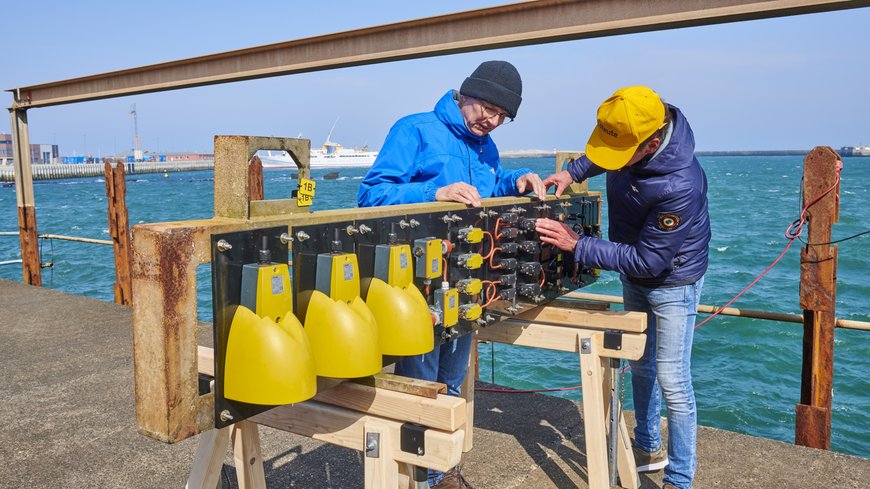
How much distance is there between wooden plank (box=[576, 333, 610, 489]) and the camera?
3.26m

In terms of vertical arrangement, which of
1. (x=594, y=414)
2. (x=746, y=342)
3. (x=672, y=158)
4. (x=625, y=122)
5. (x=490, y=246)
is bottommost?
(x=746, y=342)

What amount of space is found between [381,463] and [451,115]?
5.65 ft

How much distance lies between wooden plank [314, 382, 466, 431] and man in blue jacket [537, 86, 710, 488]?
144 cm

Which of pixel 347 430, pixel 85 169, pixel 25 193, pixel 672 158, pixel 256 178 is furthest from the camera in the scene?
pixel 85 169

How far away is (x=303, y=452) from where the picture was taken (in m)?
4.22

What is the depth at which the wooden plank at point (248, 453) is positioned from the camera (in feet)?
8.32

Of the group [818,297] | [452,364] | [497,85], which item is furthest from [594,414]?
[818,297]

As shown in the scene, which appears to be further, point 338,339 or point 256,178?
point 256,178

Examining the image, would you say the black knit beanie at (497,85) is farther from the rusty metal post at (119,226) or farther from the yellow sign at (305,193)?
the rusty metal post at (119,226)

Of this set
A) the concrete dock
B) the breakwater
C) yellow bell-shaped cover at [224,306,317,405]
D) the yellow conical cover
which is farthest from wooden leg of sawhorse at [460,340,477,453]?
the breakwater

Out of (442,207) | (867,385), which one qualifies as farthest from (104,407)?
(867,385)

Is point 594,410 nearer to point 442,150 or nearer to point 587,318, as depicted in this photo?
point 587,318

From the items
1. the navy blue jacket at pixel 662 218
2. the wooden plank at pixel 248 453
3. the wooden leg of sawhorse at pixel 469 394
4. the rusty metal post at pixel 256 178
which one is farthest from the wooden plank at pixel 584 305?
the rusty metal post at pixel 256 178

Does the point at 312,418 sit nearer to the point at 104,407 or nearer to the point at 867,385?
the point at 104,407
